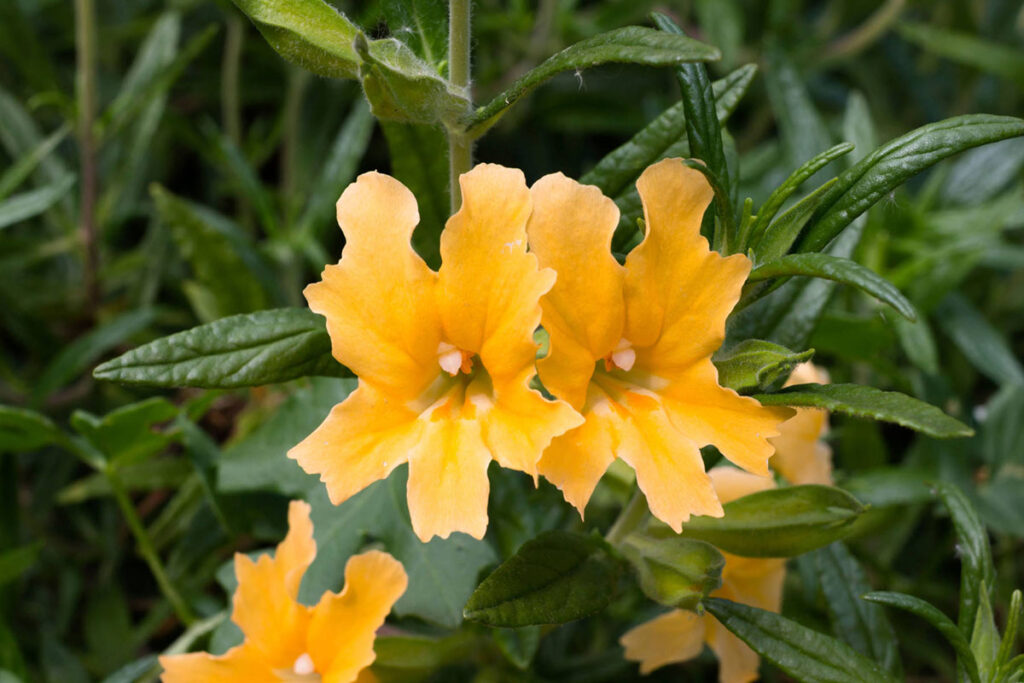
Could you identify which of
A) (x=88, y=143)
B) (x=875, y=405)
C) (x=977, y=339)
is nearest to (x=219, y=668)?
(x=875, y=405)

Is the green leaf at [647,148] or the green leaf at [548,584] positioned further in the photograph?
the green leaf at [647,148]

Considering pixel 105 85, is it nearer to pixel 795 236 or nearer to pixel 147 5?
pixel 147 5

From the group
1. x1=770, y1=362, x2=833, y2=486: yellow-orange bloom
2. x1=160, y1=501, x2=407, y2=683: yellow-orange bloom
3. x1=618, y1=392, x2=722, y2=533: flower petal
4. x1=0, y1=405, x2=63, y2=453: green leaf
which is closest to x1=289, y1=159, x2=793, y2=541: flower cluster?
x1=618, y1=392, x2=722, y2=533: flower petal

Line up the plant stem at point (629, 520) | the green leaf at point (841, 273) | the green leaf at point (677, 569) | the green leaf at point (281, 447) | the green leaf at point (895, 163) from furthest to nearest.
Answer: the green leaf at point (281, 447) → the plant stem at point (629, 520) → the green leaf at point (677, 569) → the green leaf at point (895, 163) → the green leaf at point (841, 273)

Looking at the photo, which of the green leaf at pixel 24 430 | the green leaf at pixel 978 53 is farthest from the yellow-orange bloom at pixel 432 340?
the green leaf at pixel 978 53

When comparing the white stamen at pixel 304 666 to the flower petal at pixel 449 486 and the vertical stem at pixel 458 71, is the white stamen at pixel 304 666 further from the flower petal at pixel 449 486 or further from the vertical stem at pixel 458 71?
the vertical stem at pixel 458 71

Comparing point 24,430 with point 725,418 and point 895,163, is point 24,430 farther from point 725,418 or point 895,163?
point 895,163
